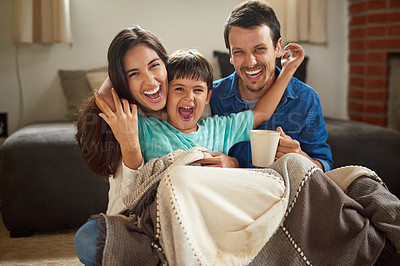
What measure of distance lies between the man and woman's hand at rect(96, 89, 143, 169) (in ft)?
1.46

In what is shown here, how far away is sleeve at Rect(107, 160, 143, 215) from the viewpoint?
1.18 metres

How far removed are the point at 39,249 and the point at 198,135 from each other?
114 centimetres

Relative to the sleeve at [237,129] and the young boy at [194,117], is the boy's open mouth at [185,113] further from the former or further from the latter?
the sleeve at [237,129]

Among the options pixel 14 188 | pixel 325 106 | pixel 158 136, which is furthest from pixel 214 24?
pixel 158 136

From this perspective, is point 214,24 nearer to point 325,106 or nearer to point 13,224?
point 325,106

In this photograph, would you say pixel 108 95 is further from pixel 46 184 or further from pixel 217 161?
pixel 46 184

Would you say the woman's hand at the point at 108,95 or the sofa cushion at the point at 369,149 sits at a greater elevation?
the woman's hand at the point at 108,95

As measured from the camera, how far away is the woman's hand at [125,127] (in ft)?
3.77

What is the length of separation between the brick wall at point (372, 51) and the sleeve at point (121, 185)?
229 cm

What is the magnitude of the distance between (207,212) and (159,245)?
0.47 feet

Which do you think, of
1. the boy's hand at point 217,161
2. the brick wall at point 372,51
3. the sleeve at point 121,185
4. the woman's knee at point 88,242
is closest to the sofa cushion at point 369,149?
the brick wall at point 372,51

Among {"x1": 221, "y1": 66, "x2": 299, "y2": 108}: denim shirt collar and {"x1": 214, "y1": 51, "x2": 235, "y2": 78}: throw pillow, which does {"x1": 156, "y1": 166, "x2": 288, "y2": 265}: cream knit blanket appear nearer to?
{"x1": 221, "y1": 66, "x2": 299, "y2": 108}: denim shirt collar

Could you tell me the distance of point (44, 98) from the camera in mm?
2764

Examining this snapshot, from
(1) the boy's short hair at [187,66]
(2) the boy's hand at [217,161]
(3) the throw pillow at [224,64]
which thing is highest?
(3) the throw pillow at [224,64]
